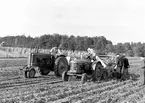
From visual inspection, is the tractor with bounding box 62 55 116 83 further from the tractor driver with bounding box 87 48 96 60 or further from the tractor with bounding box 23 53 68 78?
the tractor with bounding box 23 53 68 78

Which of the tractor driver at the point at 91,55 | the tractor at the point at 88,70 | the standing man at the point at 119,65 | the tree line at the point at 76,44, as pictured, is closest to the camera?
the tractor at the point at 88,70

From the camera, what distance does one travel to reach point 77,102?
20.4 feet

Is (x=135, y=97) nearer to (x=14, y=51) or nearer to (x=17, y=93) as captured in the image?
Answer: (x=17, y=93)

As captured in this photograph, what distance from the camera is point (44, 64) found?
12.0 meters

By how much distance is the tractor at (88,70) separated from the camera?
10.4 m

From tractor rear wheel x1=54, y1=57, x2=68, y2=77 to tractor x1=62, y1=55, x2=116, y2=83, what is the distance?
106cm

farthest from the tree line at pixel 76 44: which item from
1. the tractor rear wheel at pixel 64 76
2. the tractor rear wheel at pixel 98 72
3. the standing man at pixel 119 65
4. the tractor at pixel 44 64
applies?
the tractor rear wheel at pixel 64 76

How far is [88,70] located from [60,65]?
5.67ft

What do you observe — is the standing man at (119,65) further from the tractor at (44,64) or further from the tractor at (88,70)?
the tractor at (44,64)

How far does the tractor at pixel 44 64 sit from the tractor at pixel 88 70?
1096 millimetres

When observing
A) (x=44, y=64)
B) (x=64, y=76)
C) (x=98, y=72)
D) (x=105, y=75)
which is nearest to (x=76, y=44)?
(x=44, y=64)

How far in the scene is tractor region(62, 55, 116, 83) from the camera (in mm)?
10445

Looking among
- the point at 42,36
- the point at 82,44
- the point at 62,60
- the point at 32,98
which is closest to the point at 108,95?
the point at 32,98

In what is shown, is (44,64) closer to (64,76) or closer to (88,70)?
(64,76)
